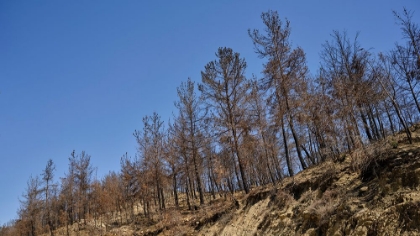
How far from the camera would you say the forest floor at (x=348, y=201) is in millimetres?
8922

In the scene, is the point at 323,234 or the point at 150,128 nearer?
the point at 323,234

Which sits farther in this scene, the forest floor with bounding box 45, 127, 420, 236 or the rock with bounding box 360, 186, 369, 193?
the rock with bounding box 360, 186, 369, 193

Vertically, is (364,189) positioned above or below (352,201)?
above

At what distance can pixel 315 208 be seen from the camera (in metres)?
12.0

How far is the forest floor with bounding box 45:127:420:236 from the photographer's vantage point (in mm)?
8922

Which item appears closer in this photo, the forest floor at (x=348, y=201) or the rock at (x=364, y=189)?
the forest floor at (x=348, y=201)

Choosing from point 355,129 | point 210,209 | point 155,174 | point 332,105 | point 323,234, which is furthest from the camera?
point 155,174

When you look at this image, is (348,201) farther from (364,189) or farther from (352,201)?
(364,189)

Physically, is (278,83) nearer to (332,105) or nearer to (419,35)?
(332,105)

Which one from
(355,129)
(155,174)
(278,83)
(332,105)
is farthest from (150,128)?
(355,129)

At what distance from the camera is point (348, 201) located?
10.9m

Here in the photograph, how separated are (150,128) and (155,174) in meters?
4.89

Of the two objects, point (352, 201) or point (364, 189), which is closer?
point (352, 201)

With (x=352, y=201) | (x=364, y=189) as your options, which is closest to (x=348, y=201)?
(x=352, y=201)
